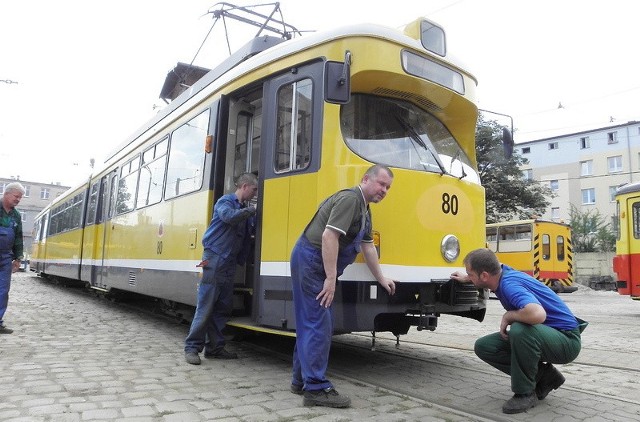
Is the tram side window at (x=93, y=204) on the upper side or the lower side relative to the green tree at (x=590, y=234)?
lower

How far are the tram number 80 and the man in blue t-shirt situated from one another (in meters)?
1.08

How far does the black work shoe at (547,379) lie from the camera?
3.98m

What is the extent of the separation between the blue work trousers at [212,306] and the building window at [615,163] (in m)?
46.3

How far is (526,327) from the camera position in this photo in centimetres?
365

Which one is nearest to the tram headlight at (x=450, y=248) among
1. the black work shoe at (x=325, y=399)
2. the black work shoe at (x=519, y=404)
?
the black work shoe at (x=519, y=404)

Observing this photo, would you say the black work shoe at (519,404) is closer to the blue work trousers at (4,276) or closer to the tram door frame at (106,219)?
the blue work trousers at (4,276)

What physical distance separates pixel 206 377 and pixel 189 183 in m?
2.65

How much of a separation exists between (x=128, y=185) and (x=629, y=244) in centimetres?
1078

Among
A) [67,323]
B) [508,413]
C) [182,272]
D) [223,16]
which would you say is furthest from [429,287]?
[223,16]

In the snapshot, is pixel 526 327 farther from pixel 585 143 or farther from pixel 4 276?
pixel 585 143

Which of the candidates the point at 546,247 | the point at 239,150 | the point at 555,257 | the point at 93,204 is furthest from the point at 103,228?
the point at 555,257

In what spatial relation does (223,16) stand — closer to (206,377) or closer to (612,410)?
(206,377)

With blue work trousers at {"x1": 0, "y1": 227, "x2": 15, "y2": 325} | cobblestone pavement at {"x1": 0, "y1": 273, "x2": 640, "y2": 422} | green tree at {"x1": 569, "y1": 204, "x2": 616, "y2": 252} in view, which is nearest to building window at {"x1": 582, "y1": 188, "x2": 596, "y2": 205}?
green tree at {"x1": 569, "y1": 204, "x2": 616, "y2": 252}

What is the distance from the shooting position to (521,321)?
12.0 feet
